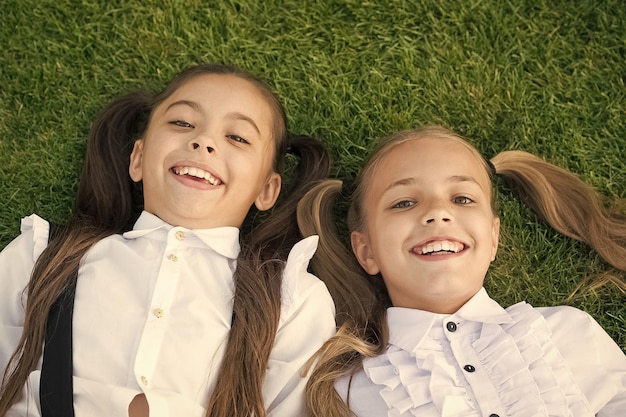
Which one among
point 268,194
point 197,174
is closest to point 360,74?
point 268,194

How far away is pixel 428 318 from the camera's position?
257 centimetres

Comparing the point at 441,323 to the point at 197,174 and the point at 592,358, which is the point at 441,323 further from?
the point at 197,174

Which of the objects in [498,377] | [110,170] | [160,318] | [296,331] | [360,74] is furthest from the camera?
[360,74]

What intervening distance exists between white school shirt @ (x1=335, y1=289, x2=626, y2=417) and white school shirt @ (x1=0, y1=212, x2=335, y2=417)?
255mm

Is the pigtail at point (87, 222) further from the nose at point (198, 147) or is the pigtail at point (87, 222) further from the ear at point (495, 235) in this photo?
the ear at point (495, 235)

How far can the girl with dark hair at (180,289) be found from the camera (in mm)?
2512

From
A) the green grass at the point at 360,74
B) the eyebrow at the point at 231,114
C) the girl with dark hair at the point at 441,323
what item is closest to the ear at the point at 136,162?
the eyebrow at the point at 231,114

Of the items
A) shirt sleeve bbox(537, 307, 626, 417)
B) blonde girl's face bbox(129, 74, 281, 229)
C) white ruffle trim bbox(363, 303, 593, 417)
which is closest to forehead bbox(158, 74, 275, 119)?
blonde girl's face bbox(129, 74, 281, 229)

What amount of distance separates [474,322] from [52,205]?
177cm

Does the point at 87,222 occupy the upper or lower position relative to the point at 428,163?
lower

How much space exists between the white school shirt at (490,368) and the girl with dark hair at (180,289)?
0.88 feet

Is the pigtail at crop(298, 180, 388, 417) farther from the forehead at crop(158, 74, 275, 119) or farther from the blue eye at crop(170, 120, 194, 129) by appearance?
the blue eye at crop(170, 120, 194, 129)

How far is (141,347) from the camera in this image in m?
2.48

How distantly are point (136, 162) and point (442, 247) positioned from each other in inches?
49.1
